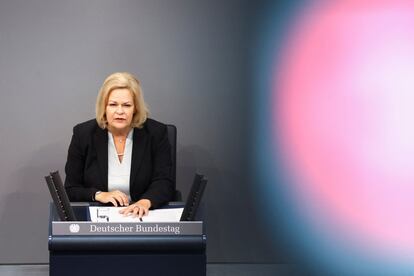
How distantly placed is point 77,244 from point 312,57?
8.59ft

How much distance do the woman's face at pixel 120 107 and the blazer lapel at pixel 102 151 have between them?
0.38 feet

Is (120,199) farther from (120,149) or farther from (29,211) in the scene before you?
(29,211)

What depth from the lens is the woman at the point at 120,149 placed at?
12.6ft

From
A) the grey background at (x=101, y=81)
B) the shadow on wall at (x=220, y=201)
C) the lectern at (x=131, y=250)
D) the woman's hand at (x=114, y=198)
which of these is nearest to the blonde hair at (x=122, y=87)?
the woman's hand at (x=114, y=198)

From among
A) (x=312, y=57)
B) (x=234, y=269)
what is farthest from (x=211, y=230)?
(x=312, y=57)

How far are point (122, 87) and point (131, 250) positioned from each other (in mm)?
1423

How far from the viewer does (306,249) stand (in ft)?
16.2

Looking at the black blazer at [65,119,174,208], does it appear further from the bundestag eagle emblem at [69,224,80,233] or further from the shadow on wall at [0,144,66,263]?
the bundestag eagle emblem at [69,224,80,233]

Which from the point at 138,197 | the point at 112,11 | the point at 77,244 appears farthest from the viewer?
the point at 112,11

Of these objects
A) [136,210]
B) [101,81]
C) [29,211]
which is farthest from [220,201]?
[136,210]

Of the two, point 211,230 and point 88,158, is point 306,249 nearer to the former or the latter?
point 211,230

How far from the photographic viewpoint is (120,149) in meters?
3.98

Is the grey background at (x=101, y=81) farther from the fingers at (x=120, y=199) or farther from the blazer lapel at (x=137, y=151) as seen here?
the fingers at (x=120, y=199)

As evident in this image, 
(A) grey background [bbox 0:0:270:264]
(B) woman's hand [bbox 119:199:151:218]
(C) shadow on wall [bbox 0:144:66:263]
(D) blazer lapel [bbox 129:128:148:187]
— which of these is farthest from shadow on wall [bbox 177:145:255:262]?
(B) woman's hand [bbox 119:199:151:218]
